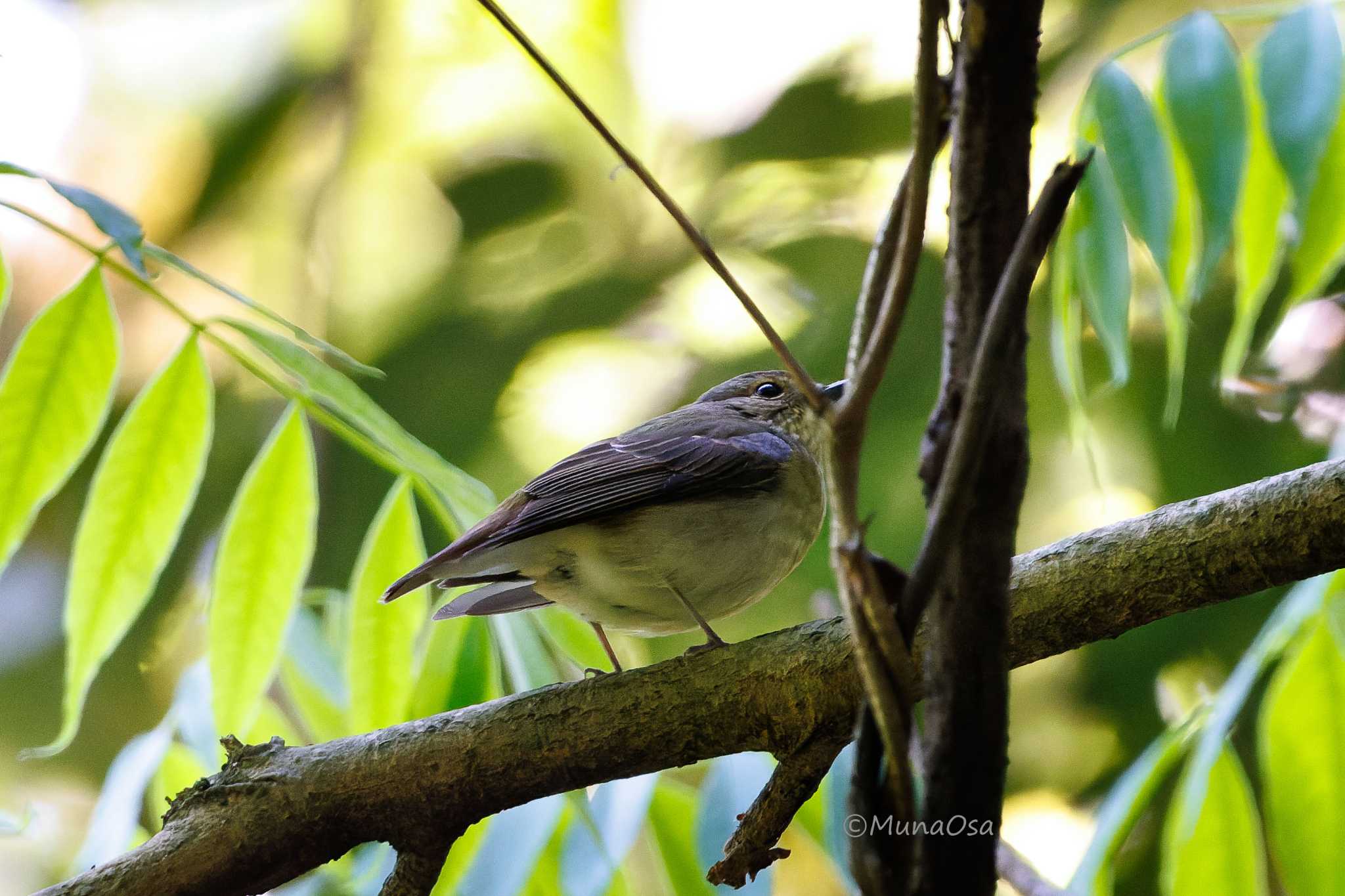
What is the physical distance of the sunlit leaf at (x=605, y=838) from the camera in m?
1.69

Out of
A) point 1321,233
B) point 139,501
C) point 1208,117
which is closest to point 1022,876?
point 1321,233

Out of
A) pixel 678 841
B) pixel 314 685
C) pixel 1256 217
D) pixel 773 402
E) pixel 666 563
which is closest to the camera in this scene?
pixel 1256 217

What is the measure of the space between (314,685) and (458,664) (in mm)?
498

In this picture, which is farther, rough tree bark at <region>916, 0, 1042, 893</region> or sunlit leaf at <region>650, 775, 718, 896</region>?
sunlit leaf at <region>650, 775, 718, 896</region>

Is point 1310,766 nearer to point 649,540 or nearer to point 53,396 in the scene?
point 649,540

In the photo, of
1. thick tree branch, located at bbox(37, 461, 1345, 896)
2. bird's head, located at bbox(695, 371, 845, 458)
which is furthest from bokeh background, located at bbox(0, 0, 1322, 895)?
thick tree branch, located at bbox(37, 461, 1345, 896)

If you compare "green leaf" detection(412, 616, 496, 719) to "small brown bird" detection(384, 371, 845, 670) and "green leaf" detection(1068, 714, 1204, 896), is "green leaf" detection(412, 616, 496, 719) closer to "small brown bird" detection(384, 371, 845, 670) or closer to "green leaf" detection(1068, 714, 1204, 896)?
"small brown bird" detection(384, 371, 845, 670)

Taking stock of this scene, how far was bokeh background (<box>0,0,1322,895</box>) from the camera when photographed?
13.4 ft

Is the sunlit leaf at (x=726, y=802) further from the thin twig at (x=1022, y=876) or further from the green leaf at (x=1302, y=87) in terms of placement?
the green leaf at (x=1302, y=87)

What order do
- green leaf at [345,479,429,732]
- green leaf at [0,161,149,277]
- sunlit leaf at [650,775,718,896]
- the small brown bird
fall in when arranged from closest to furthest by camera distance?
green leaf at [0,161,149,277], green leaf at [345,479,429,732], sunlit leaf at [650,775,718,896], the small brown bird

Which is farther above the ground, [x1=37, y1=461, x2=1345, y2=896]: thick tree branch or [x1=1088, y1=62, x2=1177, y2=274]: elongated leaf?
[x1=1088, y1=62, x2=1177, y2=274]: elongated leaf

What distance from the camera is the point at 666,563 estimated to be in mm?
2178

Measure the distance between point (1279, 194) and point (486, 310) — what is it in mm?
3545

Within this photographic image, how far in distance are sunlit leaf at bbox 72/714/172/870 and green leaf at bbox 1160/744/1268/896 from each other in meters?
1.77
